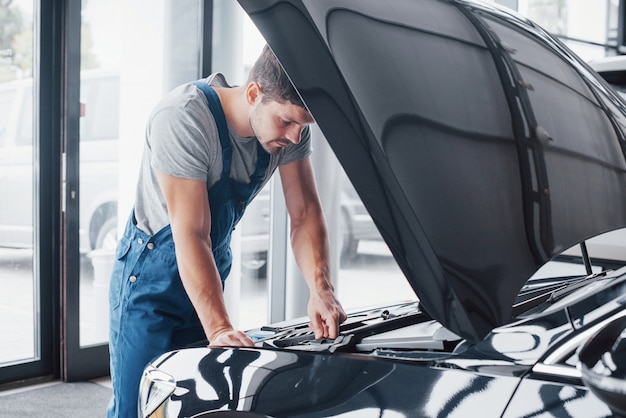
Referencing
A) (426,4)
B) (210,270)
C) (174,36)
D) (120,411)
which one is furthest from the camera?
(174,36)

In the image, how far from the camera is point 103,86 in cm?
401

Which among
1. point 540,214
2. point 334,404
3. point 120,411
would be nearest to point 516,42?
point 540,214

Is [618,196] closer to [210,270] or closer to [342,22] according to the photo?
[342,22]

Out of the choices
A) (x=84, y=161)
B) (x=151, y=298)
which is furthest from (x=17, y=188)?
(x=151, y=298)

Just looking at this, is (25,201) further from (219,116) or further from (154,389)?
(154,389)

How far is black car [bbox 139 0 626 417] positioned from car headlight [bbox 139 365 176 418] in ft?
0.47

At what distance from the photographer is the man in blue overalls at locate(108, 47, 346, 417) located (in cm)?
154

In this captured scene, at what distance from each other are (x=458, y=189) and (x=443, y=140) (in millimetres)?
68

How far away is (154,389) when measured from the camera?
1.36 m

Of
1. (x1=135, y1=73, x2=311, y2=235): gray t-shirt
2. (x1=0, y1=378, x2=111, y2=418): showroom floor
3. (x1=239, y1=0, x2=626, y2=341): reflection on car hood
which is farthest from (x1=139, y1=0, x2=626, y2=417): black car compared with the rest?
(x1=0, y1=378, x2=111, y2=418): showroom floor

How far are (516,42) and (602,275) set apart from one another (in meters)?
0.50

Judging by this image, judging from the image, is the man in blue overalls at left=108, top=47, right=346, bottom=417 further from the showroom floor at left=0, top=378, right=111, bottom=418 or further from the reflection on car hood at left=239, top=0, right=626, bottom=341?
the showroom floor at left=0, top=378, right=111, bottom=418

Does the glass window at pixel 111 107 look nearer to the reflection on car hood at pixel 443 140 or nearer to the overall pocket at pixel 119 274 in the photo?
the overall pocket at pixel 119 274

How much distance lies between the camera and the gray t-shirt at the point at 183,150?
162cm
